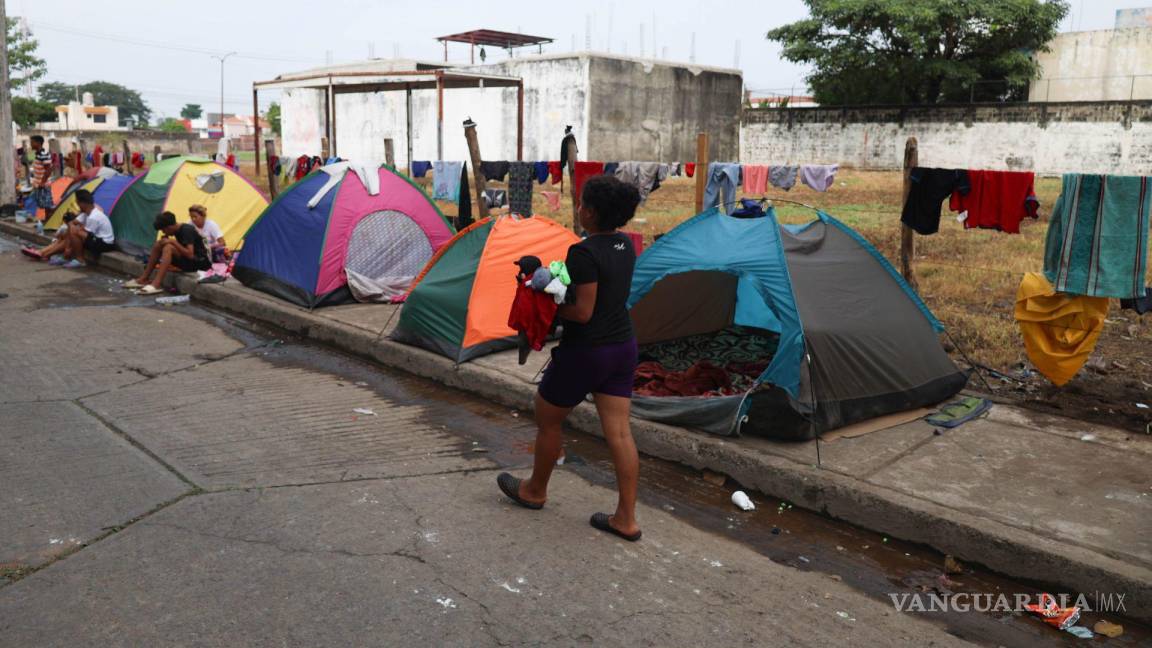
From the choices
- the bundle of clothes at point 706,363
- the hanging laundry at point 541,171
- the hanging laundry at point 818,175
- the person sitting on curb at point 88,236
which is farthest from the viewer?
the person sitting on curb at point 88,236

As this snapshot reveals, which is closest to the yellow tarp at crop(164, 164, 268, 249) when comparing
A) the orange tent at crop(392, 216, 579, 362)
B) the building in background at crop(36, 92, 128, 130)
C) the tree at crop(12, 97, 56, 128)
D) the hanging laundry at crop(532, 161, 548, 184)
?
the hanging laundry at crop(532, 161, 548, 184)

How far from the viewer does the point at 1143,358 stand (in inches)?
278

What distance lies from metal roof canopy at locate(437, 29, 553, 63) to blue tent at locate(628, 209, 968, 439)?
27.7 m

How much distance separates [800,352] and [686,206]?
542 inches

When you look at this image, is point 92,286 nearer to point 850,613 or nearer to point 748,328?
point 748,328

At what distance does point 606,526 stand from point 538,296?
122 centimetres

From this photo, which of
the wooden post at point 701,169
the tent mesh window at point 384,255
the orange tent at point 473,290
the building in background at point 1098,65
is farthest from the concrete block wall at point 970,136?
the orange tent at point 473,290

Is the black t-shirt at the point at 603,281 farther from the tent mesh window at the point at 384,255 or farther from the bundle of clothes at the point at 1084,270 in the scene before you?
the tent mesh window at the point at 384,255

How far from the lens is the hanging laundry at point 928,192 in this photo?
22.0 feet

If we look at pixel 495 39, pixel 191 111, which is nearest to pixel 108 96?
pixel 191 111

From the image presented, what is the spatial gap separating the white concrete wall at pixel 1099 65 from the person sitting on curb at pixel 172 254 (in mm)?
33898

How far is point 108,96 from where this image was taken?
122625 mm

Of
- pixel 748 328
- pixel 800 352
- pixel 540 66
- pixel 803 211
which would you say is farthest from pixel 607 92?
pixel 800 352

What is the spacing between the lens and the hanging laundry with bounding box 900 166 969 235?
6707 millimetres
